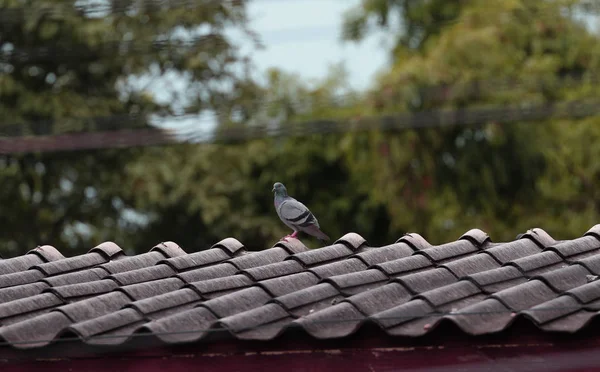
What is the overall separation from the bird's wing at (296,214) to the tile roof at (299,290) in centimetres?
137

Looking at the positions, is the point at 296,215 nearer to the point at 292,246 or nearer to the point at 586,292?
the point at 292,246

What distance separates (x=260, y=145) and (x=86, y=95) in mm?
4812

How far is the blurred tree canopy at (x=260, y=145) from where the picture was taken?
24.8 metres

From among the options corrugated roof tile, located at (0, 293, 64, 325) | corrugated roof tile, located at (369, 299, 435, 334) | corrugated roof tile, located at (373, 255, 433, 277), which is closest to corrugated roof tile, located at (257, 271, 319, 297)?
corrugated roof tile, located at (373, 255, 433, 277)

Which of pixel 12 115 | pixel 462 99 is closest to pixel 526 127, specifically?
pixel 462 99

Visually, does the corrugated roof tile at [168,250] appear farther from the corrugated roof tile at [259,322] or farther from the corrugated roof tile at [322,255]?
the corrugated roof tile at [259,322]

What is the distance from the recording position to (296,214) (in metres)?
7.47

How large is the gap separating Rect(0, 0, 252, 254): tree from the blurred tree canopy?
0.04 metres

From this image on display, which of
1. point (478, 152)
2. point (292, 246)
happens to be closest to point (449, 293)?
point (292, 246)

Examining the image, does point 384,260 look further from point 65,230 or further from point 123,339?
point 65,230

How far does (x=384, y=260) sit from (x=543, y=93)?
20723 mm

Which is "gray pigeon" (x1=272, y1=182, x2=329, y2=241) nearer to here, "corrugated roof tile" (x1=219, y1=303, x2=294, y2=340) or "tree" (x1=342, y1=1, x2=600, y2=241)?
"corrugated roof tile" (x1=219, y1=303, x2=294, y2=340)

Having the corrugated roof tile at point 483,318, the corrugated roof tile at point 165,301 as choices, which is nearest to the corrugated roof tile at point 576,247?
the corrugated roof tile at point 483,318

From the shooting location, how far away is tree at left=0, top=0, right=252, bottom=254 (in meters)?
24.9
